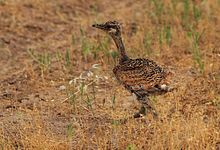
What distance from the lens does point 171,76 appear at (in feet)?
22.2

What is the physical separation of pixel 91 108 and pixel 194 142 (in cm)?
152

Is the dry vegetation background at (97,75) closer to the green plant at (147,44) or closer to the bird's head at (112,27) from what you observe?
the green plant at (147,44)

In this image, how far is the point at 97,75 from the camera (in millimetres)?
8656

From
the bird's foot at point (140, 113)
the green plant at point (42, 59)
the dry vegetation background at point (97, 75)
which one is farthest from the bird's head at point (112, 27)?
the green plant at point (42, 59)

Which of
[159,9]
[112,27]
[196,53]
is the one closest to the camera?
[112,27]

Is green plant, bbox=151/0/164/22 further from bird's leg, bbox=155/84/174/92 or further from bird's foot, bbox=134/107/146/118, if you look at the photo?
bird's leg, bbox=155/84/174/92

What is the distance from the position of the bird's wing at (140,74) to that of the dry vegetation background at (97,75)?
264 mm

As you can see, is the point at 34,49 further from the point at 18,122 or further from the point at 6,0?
the point at 18,122

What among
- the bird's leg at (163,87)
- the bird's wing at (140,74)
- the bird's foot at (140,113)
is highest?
the bird's wing at (140,74)

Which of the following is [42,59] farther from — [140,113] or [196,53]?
[140,113]

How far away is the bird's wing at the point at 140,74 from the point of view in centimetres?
663

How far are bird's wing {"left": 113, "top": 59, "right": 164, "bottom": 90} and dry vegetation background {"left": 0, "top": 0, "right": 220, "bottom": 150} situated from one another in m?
0.26

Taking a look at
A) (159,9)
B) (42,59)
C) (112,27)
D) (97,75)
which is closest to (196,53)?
(97,75)

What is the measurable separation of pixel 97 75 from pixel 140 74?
79.0 inches
